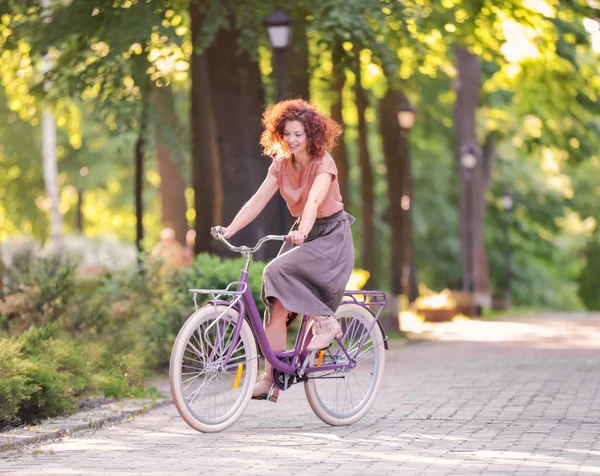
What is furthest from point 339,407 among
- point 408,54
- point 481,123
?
point 481,123

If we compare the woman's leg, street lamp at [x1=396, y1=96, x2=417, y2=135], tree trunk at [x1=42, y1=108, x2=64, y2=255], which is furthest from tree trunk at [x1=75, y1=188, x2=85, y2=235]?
the woman's leg

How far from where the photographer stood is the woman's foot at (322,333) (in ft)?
30.8

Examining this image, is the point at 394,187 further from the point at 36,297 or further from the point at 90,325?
the point at 36,297

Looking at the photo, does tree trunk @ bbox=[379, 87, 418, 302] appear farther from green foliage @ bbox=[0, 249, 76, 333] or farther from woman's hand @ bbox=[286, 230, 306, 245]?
woman's hand @ bbox=[286, 230, 306, 245]

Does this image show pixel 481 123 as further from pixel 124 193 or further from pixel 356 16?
pixel 356 16

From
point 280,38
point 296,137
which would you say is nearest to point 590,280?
point 280,38

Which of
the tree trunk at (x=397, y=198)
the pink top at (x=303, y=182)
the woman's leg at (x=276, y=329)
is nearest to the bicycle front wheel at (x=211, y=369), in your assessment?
the woman's leg at (x=276, y=329)

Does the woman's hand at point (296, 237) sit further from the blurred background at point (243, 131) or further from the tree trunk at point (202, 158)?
the tree trunk at point (202, 158)

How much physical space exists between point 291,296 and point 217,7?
34.6ft

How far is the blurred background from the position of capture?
1602 centimetres

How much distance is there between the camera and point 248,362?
30.4 ft

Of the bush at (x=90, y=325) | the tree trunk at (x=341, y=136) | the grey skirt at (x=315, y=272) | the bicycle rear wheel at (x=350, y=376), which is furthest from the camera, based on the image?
the tree trunk at (x=341, y=136)

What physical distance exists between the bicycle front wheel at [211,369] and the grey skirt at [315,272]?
328 mm

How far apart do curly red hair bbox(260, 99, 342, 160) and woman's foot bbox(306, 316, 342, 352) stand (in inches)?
42.1
